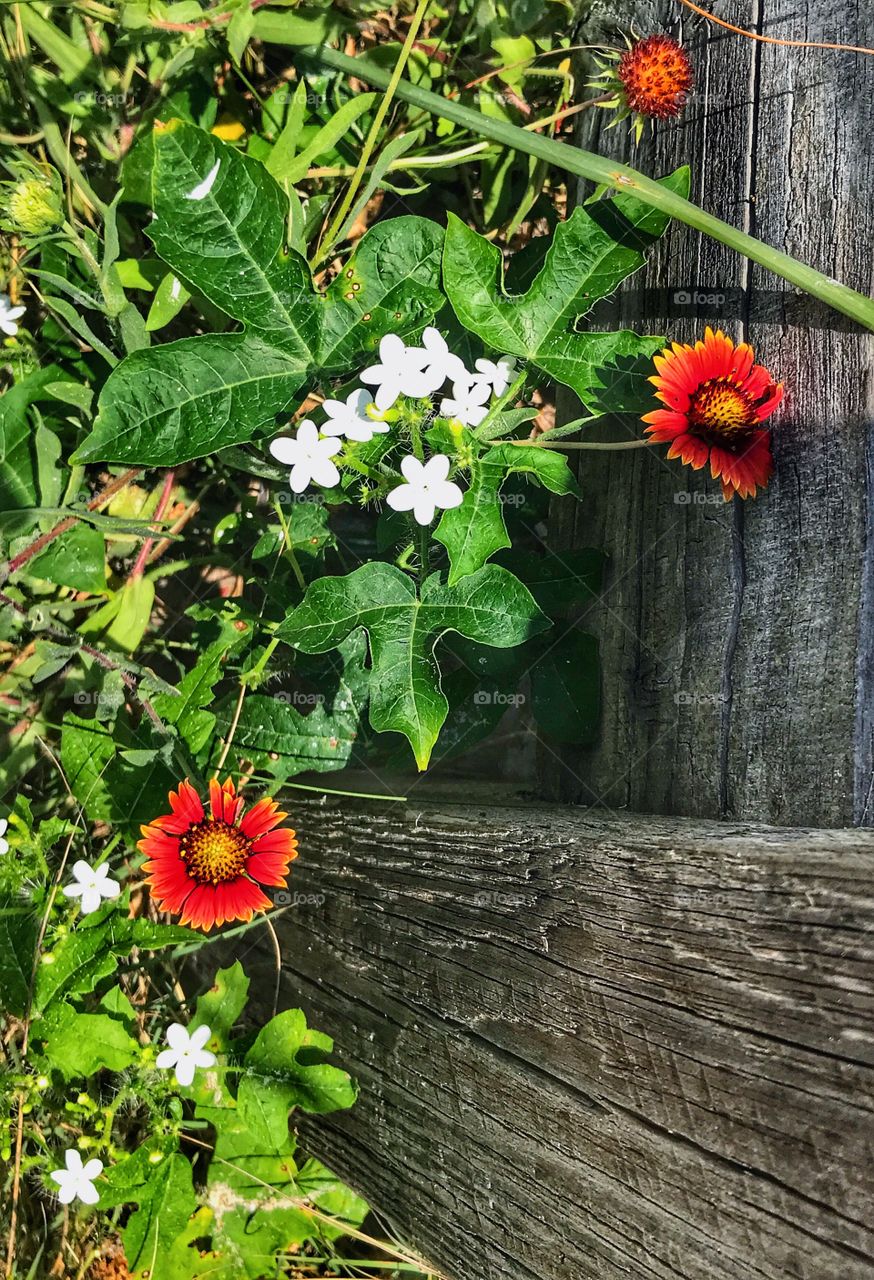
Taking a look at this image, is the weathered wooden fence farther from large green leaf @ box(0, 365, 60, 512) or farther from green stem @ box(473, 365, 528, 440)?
large green leaf @ box(0, 365, 60, 512)

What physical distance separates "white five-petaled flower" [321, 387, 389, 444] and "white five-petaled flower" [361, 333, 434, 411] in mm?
32

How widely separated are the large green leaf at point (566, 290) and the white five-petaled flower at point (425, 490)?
0.80ft

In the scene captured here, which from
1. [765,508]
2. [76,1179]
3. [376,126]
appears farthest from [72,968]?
[376,126]

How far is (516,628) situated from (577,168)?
60 cm

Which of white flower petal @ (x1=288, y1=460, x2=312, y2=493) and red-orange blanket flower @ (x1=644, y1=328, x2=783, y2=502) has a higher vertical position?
red-orange blanket flower @ (x1=644, y1=328, x2=783, y2=502)

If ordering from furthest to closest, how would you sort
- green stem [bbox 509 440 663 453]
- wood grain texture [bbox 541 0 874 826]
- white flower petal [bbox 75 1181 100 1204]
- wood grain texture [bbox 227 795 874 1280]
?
white flower petal [bbox 75 1181 100 1204] < green stem [bbox 509 440 663 453] < wood grain texture [bbox 541 0 874 826] < wood grain texture [bbox 227 795 874 1280]

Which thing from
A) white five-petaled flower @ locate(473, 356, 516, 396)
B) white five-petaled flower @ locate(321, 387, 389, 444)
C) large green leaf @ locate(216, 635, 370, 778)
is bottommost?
large green leaf @ locate(216, 635, 370, 778)

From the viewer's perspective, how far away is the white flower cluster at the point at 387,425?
3.71 feet

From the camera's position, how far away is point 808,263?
115cm

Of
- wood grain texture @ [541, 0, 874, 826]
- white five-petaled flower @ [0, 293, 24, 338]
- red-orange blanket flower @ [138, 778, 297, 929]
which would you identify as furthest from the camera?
white five-petaled flower @ [0, 293, 24, 338]

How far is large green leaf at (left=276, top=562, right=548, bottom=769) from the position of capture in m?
1.20

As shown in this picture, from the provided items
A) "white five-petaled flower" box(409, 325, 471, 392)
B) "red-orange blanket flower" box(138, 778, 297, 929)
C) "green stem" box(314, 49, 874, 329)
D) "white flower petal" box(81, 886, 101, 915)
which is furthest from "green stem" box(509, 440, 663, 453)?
"white flower petal" box(81, 886, 101, 915)

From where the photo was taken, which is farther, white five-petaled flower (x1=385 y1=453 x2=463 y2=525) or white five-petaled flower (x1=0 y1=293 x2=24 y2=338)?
white five-petaled flower (x1=0 y1=293 x2=24 y2=338)

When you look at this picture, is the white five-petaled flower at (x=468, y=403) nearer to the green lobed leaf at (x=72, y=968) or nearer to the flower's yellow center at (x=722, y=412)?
the flower's yellow center at (x=722, y=412)
